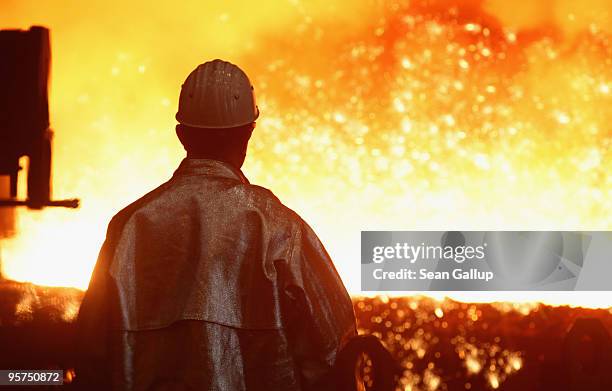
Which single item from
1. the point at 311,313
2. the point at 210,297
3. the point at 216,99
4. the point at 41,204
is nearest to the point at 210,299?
the point at 210,297

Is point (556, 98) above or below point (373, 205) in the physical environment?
above

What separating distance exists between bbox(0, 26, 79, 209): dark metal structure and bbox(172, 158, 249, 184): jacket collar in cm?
203

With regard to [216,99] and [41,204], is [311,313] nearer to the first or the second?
[216,99]

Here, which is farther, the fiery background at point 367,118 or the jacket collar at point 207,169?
the fiery background at point 367,118

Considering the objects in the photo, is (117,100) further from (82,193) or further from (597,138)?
(597,138)

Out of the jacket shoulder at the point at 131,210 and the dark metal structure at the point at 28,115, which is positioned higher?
the dark metal structure at the point at 28,115

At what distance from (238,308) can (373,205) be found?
10.0 ft

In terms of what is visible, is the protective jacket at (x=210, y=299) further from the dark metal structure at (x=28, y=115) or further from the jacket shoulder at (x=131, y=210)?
the dark metal structure at (x=28, y=115)

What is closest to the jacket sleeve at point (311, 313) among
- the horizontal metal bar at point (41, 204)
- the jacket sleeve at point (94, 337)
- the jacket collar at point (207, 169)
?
the jacket collar at point (207, 169)

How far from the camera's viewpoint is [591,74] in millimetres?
4738

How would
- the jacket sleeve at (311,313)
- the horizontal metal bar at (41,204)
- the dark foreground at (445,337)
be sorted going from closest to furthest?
1. the jacket sleeve at (311,313)
2. the dark foreground at (445,337)
3. the horizontal metal bar at (41,204)

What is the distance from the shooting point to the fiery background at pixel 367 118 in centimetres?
442

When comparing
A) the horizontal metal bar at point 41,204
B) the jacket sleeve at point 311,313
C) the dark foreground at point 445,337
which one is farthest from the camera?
the horizontal metal bar at point 41,204

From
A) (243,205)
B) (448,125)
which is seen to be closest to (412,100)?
(448,125)
